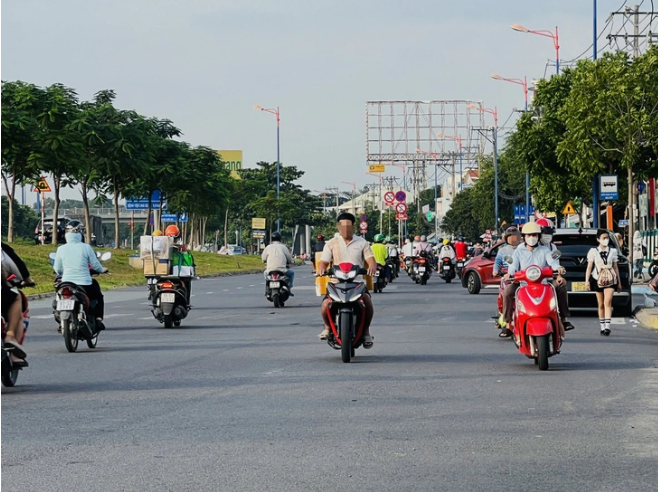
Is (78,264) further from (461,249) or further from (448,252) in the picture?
(461,249)

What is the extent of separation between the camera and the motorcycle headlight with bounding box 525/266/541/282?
47.2 feet

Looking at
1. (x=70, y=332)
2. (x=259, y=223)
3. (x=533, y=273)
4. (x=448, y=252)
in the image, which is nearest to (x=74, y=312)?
(x=70, y=332)

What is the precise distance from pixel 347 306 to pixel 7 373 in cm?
412

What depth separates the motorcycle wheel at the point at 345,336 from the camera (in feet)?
48.4

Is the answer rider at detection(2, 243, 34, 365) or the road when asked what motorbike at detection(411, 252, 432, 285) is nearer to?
the road

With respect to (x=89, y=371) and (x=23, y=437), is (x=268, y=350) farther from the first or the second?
(x=23, y=437)

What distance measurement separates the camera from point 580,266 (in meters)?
24.3

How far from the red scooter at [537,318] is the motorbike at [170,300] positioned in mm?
8352

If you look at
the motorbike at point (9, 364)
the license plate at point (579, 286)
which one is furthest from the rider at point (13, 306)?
the license plate at point (579, 286)

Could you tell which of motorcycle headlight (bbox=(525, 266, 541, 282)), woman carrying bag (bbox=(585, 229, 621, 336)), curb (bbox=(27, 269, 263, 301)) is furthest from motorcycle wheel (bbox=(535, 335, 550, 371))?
curb (bbox=(27, 269, 263, 301))

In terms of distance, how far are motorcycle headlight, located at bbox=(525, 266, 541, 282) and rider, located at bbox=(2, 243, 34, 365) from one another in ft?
17.5

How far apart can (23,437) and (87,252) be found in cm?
771

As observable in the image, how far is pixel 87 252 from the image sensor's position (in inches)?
660

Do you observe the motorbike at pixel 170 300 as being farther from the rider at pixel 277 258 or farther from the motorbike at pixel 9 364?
the motorbike at pixel 9 364
